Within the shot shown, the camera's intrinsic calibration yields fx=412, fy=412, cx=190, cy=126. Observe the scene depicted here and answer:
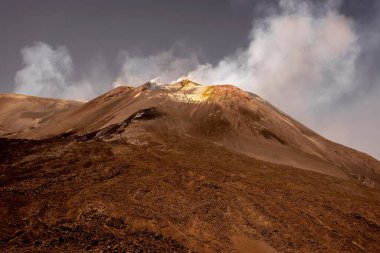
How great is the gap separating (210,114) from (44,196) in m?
21.3

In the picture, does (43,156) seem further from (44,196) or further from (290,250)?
(290,250)

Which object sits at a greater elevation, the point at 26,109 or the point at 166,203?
the point at 26,109

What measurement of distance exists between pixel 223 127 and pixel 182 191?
50.7 ft

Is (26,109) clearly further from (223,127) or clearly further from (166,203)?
(166,203)

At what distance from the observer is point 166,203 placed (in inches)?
789

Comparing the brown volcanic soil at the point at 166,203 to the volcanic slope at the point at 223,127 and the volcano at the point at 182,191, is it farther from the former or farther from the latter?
the volcanic slope at the point at 223,127

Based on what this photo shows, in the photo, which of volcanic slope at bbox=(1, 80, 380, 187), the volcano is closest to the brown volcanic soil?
the volcano

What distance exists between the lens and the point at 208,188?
22406 millimetres

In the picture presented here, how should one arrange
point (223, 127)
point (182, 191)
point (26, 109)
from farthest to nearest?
point (26, 109) → point (223, 127) → point (182, 191)

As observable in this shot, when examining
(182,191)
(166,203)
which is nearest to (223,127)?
(182,191)

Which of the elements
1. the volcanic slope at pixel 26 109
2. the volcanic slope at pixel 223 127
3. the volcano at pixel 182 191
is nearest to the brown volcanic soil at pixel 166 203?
the volcano at pixel 182 191

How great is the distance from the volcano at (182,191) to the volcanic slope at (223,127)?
0.61ft

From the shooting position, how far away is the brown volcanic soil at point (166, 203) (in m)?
16.6

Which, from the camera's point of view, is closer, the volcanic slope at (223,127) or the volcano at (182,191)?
the volcano at (182,191)
